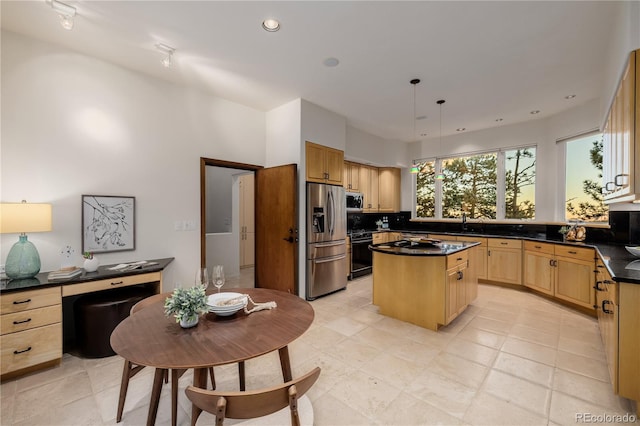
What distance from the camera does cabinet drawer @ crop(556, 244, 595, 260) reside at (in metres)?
3.49

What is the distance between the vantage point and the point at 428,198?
21.0ft

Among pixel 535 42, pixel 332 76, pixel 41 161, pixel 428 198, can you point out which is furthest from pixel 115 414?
pixel 428 198

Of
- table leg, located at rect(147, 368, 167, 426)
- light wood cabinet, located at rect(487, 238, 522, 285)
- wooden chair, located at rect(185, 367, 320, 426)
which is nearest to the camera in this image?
wooden chair, located at rect(185, 367, 320, 426)

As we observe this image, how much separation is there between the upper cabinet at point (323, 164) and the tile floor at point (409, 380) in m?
2.19

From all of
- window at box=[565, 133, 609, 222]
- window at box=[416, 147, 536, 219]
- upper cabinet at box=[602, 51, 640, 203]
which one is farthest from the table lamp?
window at box=[565, 133, 609, 222]

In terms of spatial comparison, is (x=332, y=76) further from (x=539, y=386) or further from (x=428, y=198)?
(x=428, y=198)

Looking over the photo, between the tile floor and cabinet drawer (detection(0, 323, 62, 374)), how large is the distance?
141mm

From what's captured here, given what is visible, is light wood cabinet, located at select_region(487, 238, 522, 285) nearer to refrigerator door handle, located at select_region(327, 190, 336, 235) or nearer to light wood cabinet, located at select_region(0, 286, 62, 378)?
refrigerator door handle, located at select_region(327, 190, 336, 235)

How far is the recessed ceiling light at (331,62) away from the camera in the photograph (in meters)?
2.99

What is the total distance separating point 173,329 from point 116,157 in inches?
101

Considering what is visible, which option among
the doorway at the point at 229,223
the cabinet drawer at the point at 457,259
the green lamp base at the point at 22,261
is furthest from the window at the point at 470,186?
the green lamp base at the point at 22,261

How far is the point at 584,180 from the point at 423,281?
3.42 meters

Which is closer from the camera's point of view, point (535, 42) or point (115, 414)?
point (115, 414)

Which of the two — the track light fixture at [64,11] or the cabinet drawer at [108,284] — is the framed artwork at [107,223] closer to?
the cabinet drawer at [108,284]
